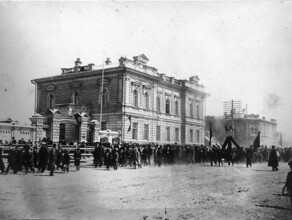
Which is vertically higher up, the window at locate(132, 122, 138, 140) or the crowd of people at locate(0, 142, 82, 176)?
the window at locate(132, 122, 138, 140)

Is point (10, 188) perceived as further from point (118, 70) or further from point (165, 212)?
point (118, 70)

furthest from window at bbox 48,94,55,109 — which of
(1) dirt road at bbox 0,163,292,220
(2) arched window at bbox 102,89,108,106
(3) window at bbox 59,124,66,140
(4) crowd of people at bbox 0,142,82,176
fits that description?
(1) dirt road at bbox 0,163,292,220

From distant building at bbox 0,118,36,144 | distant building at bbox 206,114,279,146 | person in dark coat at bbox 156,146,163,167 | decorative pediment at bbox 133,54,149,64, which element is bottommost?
person in dark coat at bbox 156,146,163,167

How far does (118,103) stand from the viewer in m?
31.1

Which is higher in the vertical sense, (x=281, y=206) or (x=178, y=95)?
(x=178, y=95)

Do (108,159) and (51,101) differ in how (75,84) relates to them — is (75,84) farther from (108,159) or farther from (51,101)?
(108,159)

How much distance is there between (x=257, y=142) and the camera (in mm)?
20906

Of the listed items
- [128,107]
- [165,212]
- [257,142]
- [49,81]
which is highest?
[49,81]

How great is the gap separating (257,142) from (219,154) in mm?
2509

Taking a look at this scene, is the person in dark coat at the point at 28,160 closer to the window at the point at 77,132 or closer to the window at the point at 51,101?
the window at the point at 77,132

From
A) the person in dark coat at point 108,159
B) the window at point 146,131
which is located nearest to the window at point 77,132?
the person in dark coat at point 108,159

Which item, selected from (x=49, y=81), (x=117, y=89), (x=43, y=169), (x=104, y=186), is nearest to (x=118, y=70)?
(x=117, y=89)

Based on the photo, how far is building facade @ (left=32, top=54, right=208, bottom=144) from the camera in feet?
87.2

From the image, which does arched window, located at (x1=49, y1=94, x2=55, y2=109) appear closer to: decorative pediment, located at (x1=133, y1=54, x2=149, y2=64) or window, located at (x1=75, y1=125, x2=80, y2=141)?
decorative pediment, located at (x1=133, y1=54, x2=149, y2=64)
